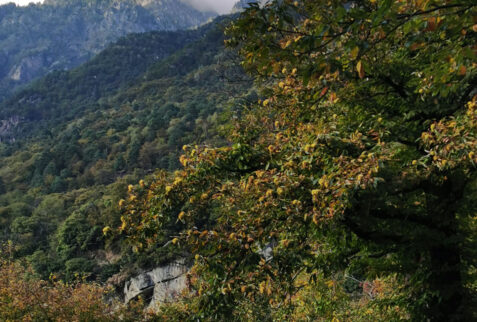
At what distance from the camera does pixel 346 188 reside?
11.4 ft

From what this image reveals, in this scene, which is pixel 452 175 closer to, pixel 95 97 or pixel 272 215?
pixel 272 215

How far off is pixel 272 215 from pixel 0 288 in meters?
11.4

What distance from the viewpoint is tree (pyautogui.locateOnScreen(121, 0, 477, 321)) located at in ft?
12.0

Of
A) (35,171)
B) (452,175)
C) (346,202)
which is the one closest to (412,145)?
(452,175)

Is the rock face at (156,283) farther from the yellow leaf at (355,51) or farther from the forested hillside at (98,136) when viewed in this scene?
the yellow leaf at (355,51)

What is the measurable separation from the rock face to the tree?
27.7m

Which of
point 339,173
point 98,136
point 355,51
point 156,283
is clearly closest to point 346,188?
point 339,173

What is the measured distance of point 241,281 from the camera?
4.29m

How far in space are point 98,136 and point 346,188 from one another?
93.2 metres

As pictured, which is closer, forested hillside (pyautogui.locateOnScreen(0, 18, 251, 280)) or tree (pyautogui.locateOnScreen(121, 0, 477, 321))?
tree (pyautogui.locateOnScreen(121, 0, 477, 321))

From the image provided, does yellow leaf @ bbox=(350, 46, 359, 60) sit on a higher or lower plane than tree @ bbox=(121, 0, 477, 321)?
higher

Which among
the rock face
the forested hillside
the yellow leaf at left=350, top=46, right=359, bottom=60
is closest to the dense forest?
the yellow leaf at left=350, top=46, right=359, bottom=60

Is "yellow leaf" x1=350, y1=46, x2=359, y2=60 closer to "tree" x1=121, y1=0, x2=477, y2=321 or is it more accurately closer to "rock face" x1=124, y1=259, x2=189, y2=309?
"tree" x1=121, y1=0, x2=477, y2=321

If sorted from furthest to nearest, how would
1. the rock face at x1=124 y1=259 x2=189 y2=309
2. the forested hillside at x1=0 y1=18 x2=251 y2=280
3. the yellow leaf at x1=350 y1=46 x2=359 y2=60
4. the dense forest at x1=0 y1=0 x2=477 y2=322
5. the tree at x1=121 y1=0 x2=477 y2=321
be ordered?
the forested hillside at x1=0 y1=18 x2=251 y2=280 → the rock face at x1=124 y1=259 x2=189 y2=309 → the tree at x1=121 y1=0 x2=477 y2=321 → the dense forest at x1=0 y1=0 x2=477 y2=322 → the yellow leaf at x1=350 y1=46 x2=359 y2=60
